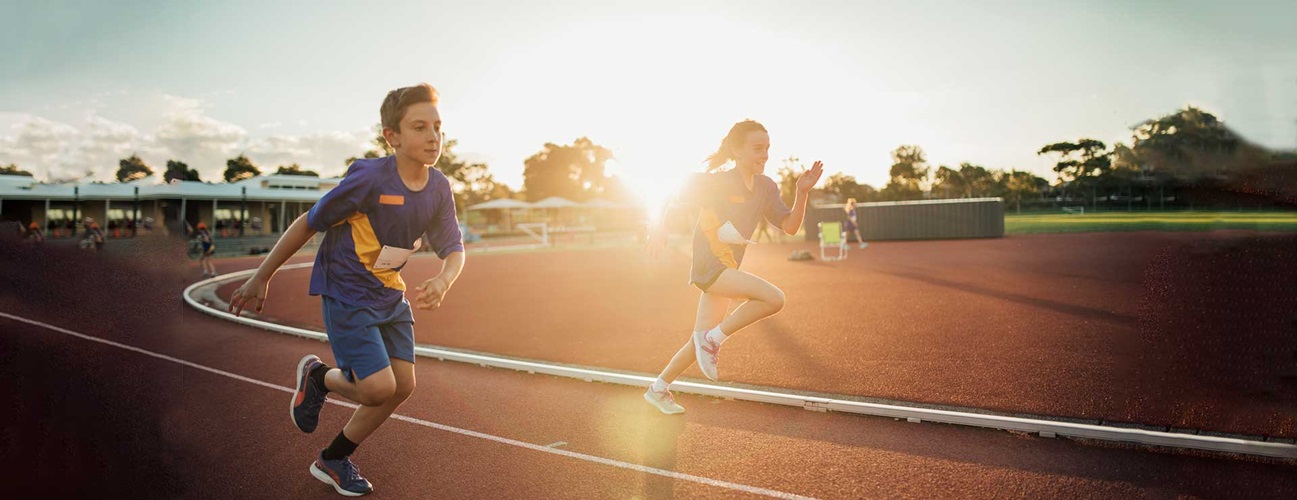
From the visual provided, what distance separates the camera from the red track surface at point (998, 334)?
5.04 meters

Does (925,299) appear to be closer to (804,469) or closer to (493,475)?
(804,469)

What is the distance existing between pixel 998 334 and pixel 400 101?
23.4ft

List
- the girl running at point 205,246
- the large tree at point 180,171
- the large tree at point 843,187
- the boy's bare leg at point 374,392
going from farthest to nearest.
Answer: the large tree at point 843,187 → the large tree at point 180,171 → the girl running at point 205,246 → the boy's bare leg at point 374,392

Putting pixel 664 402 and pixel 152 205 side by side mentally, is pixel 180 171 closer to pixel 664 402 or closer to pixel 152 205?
pixel 152 205

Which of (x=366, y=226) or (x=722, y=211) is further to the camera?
(x=722, y=211)

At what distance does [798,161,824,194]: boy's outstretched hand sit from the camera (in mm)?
4191

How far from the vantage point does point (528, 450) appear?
423cm

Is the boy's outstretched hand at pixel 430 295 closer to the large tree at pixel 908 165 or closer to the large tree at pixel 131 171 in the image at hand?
the large tree at pixel 131 171

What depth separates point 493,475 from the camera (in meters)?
3.80

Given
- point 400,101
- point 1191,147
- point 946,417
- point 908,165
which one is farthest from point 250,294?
point 908,165

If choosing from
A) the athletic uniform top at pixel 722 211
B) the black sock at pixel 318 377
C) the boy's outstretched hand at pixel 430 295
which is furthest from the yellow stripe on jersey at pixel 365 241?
the athletic uniform top at pixel 722 211

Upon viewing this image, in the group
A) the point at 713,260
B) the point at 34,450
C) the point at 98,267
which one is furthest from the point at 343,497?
the point at 98,267

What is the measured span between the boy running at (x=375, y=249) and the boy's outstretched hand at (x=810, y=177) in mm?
2159

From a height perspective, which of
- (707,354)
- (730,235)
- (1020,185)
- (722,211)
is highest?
(1020,185)
